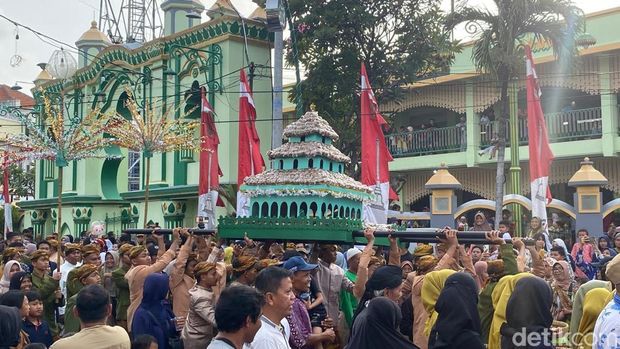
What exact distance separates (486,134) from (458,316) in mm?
17334

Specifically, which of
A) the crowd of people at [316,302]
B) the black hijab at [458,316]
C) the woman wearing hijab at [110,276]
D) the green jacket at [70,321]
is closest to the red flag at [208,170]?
the woman wearing hijab at [110,276]

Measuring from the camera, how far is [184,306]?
652cm

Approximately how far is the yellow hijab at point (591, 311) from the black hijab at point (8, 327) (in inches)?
154

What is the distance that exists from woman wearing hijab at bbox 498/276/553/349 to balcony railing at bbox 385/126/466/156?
56.8 ft

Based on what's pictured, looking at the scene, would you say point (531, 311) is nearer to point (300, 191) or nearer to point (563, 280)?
point (563, 280)

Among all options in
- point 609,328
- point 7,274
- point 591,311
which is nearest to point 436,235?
point 591,311

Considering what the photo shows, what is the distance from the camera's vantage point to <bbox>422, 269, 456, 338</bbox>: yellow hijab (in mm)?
5102

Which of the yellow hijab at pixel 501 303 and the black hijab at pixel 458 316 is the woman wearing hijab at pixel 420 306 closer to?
the yellow hijab at pixel 501 303

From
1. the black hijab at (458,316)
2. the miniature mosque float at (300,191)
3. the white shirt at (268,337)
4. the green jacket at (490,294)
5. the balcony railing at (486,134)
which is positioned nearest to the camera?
the white shirt at (268,337)

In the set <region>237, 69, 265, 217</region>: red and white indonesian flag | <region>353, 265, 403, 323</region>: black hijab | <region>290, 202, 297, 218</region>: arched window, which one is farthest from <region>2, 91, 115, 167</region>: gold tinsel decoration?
<region>353, 265, 403, 323</region>: black hijab

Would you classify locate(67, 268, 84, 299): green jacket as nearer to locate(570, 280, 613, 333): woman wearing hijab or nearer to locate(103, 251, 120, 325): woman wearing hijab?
locate(103, 251, 120, 325): woman wearing hijab

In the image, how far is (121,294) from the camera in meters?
7.43

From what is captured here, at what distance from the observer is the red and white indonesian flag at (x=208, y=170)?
1442 centimetres

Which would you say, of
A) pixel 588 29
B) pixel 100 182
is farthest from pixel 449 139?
pixel 100 182
